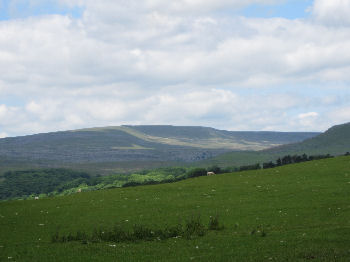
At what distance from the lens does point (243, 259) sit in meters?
19.9

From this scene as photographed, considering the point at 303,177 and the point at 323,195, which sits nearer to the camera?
the point at 323,195

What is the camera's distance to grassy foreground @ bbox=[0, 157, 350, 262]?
21984 millimetres

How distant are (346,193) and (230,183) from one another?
49.5ft

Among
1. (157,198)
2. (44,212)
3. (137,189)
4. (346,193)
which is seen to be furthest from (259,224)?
(137,189)

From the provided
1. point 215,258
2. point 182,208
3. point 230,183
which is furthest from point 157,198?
point 215,258

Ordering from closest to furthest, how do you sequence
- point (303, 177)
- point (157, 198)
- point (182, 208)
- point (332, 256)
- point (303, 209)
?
point (332, 256) < point (303, 209) < point (182, 208) < point (157, 198) < point (303, 177)

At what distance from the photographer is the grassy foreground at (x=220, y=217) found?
21984 millimetres

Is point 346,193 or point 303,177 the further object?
point 303,177

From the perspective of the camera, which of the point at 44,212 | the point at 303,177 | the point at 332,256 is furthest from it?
the point at 303,177

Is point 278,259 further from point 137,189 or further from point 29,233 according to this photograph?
point 137,189

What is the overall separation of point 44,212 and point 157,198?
10546 millimetres

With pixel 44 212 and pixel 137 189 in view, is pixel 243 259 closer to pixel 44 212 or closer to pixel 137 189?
pixel 44 212

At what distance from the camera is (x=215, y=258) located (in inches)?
803

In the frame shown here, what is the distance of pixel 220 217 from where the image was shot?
34.9 metres
